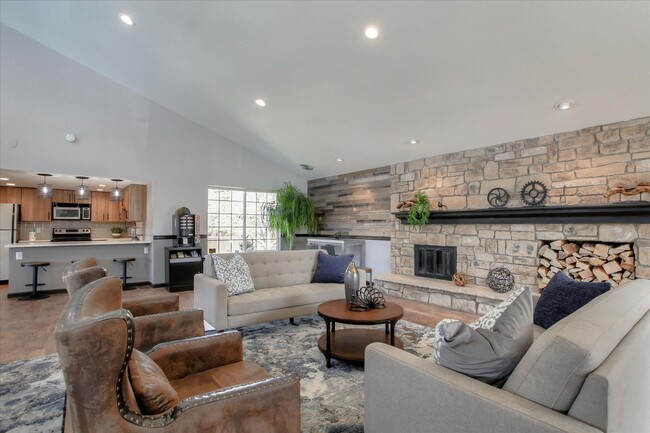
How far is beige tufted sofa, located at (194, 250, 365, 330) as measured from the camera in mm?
3578

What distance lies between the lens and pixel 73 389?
102cm

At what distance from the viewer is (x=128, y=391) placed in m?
1.14

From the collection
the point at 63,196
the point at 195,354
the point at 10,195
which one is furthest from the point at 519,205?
the point at 10,195

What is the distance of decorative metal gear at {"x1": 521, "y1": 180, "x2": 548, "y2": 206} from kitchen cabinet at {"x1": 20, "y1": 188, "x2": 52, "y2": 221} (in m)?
9.25

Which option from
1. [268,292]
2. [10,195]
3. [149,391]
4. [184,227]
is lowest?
[268,292]

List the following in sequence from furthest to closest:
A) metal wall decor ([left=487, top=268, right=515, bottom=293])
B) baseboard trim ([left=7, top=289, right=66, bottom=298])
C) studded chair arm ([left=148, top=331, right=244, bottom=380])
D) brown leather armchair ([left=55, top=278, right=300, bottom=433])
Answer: baseboard trim ([left=7, top=289, right=66, bottom=298]) → metal wall decor ([left=487, top=268, right=515, bottom=293]) → studded chair arm ([left=148, top=331, right=244, bottom=380]) → brown leather armchair ([left=55, top=278, right=300, bottom=433])

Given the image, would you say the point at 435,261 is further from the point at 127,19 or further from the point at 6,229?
the point at 6,229

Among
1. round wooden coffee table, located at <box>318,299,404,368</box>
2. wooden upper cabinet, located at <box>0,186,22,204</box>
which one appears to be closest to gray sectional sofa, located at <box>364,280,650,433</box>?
round wooden coffee table, located at <box>318,299,404,368</box>

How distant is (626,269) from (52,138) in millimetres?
8110

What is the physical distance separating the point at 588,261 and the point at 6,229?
10116 mm

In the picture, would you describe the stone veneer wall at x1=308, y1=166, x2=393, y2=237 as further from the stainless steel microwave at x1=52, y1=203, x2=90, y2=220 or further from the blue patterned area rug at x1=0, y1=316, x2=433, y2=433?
the stainless steel microwave at x1=52, y1=203, x2=90, y2=220

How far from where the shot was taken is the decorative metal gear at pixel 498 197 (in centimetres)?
468

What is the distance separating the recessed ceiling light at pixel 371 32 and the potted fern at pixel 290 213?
4684 mm

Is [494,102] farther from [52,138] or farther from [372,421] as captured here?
[52,138]
